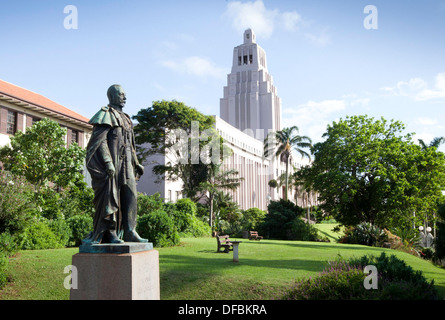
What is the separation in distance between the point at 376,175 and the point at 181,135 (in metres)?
18.4

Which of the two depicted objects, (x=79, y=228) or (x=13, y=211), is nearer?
(x=13, y=211)

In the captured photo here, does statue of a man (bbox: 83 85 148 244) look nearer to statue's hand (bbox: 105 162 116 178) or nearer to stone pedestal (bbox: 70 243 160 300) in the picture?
statue's hand (bbox: 105 162 116 178)

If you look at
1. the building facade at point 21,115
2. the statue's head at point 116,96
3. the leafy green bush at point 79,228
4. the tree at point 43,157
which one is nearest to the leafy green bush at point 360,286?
the statue's head at point 116,96

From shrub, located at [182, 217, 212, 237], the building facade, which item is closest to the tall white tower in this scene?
the building facade

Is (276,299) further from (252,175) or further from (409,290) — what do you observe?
(252,175)

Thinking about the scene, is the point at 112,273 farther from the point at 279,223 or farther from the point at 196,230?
the point at 279,223

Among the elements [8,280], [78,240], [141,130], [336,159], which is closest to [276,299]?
[8,280]

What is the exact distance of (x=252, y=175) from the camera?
7788 cm

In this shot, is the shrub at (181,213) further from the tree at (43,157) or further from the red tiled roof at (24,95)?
the red tiled roof at (24,95)

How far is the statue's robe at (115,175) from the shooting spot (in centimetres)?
590

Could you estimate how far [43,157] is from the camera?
21438mm

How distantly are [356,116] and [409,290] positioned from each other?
2429 cm

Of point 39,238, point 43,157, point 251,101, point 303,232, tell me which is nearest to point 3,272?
point 39,238

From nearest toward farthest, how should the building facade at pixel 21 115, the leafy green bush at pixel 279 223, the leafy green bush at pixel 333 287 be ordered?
the leafy green bush at pixel 333 287 → the building facade at pixel 21 115 → the leafy green bush at pixel 279 223
